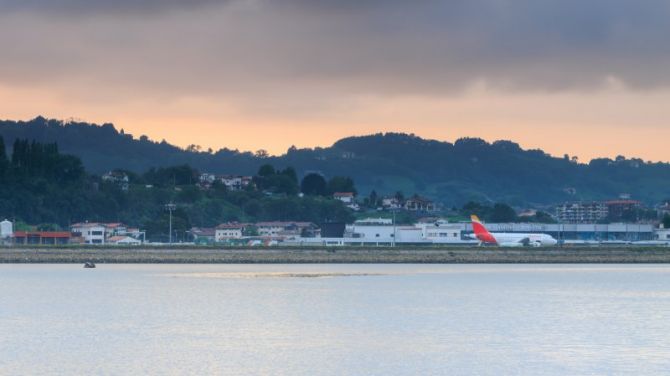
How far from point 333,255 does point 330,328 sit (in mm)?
88295

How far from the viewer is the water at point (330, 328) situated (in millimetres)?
43250

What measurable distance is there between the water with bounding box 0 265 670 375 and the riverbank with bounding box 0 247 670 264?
43450mm

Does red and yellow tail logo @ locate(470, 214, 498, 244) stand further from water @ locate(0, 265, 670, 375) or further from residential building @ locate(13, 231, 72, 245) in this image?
water @ locate(0, 265, 670, 375)

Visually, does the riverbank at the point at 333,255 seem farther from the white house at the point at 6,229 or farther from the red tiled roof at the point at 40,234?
the red tiled roof at the point at 40,234

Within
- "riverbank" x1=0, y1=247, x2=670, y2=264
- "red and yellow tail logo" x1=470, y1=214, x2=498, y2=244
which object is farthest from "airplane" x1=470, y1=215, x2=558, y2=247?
"riverbank" x1=0, y1=247, x2=670, y2=264

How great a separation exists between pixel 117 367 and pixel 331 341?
1125cm

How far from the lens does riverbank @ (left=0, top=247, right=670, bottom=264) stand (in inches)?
5497

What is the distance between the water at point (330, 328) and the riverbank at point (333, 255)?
43450mm

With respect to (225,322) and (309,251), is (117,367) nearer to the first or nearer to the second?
(225,322)

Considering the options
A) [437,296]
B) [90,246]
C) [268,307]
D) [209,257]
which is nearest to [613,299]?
[437,296]

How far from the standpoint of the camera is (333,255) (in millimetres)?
144750

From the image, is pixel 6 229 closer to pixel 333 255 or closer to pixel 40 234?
pixel 40 234

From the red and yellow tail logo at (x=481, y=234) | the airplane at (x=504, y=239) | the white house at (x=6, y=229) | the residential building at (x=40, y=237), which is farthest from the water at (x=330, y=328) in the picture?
the residential building at (x=40, y=237)

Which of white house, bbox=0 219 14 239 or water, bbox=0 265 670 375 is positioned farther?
white house, bbox=0 219 14 239
